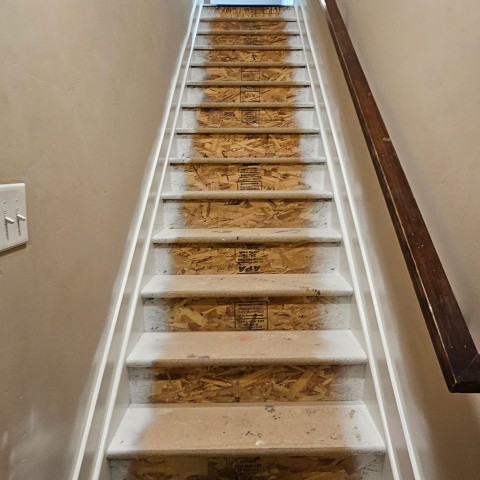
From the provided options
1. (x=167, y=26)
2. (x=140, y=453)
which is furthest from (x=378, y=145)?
(x=167, y=26)

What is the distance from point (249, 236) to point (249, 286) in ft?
0.75

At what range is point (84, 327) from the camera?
1074 mm

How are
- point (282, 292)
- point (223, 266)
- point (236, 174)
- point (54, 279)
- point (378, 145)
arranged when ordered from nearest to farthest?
point (54, 279)
point (378, 145)
point (282, 292)
point (223, 266)
point (236, 174)

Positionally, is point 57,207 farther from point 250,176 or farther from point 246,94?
point 246,94

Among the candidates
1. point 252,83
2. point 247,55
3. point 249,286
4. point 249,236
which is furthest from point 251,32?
point 249,286

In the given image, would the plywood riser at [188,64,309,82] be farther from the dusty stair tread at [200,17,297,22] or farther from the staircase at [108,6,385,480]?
the dusty stair tread at [200,17,297,22]

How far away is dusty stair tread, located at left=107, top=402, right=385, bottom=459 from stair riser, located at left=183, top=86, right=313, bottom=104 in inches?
71.6

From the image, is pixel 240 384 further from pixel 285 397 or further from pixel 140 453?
pixel 140 453

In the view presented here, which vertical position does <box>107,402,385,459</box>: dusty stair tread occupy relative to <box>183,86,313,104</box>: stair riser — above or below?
below

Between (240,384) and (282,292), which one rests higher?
(282,292)

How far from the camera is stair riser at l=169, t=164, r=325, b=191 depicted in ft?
6.56

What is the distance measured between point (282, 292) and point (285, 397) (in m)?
0.35

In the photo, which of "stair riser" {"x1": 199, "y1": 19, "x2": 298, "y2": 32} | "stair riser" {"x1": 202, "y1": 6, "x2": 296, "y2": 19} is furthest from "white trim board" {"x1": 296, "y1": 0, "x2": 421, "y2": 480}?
"stair riser" {"x1": 202, "y1": 6, "x2": 296, "y2": 19}

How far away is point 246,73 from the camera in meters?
2.70
